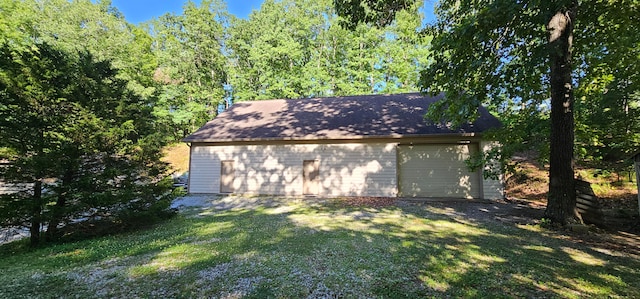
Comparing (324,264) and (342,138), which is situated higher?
(342,138)

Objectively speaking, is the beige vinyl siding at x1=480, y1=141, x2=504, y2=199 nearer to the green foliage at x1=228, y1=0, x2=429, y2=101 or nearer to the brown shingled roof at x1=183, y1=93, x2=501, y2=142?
the brown shingled roof at x1=183, y1=93, x2=501, y2=142

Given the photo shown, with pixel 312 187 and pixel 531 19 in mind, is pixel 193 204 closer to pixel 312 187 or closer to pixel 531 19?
pixel 312 187

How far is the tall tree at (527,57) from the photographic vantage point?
19.5 ft

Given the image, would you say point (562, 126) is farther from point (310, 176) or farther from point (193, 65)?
point (193, 65)

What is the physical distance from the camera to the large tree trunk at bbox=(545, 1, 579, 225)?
6.57 meters

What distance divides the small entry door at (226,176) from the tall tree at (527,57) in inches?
379

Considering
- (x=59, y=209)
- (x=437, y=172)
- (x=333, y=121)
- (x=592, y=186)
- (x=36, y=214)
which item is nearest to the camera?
(x=36, y=214)

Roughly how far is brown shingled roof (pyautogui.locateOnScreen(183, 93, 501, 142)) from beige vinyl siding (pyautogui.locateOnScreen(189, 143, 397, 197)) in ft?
1.84

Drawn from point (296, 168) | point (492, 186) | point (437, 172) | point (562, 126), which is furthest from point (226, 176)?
point (562, 126)

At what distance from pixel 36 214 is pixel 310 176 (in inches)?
362

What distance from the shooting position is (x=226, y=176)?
14008 millimetres

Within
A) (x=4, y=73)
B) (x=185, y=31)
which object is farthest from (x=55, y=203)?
(x=185, y=31)

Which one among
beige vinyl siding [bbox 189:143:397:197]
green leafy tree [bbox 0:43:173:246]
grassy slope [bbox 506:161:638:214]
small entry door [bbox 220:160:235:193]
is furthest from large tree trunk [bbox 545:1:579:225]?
small entry door [bbox 220:160:235:193]

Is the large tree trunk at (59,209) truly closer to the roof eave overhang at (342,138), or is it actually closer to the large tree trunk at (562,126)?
the roof eave overhang at (342,138)
